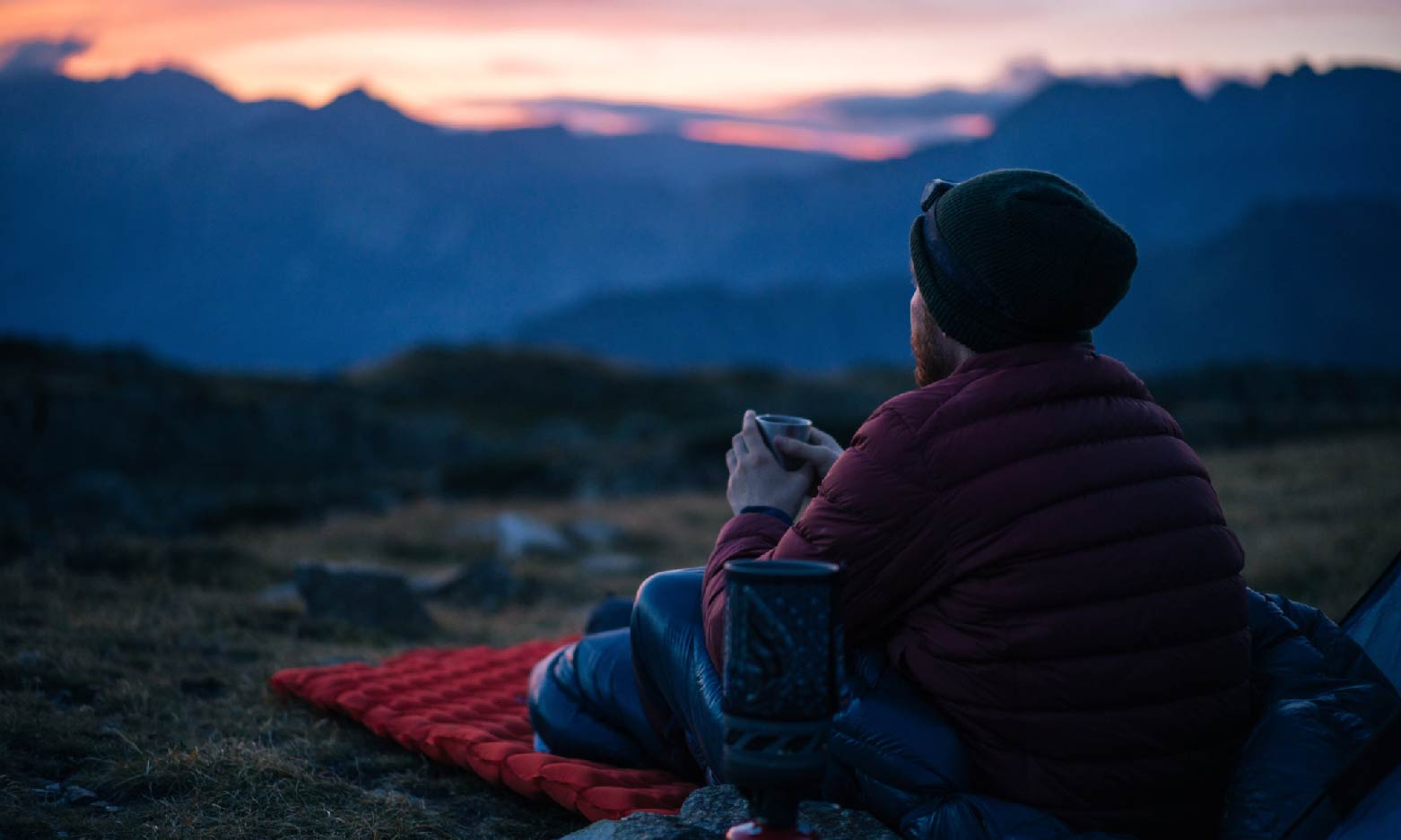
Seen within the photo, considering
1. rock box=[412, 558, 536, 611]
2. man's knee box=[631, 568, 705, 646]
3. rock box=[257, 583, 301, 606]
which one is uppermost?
man's knee box=[631, 568, 705, 646]

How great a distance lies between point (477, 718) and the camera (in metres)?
4.03

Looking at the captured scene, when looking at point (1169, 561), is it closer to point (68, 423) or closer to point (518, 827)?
point (518, 827)

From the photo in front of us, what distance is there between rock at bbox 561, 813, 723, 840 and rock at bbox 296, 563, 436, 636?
4.13 metres

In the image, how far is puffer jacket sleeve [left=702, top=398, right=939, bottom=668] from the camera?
2094 millimetres

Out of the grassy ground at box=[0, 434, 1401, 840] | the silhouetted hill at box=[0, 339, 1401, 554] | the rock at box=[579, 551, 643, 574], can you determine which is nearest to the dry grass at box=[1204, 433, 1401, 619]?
the grassy ground at box=[0, 434, 1401, 840]

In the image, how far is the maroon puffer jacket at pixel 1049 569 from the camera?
2.09 m

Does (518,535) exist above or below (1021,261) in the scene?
below

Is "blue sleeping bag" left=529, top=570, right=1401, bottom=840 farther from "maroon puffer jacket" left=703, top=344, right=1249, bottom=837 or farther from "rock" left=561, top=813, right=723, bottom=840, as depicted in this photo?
"rock" left=561, top=813, right=723, bottom=840

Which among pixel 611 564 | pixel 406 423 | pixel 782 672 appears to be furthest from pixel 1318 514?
pixel 406 423

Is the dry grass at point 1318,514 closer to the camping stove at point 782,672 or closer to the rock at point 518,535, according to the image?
the camping stove at point 782,672

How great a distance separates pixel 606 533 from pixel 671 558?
1.28m

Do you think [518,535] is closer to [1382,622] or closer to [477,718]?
[477,718]

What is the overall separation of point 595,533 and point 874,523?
32.5ft

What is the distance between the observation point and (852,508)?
83.0 inches
